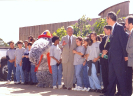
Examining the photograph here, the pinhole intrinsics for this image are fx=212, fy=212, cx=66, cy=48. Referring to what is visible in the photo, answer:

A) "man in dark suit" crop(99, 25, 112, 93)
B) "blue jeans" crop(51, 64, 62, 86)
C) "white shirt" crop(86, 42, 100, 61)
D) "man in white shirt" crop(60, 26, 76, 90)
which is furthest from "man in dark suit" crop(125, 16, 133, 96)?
"blue jeans" crop(51, 64, 62, 86)

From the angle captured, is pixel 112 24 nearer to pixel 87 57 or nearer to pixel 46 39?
pixel 87 57

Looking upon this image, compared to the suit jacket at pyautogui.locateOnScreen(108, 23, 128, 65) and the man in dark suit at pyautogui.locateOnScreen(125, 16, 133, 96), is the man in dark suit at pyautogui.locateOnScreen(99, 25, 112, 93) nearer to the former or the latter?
the suit jacket at pyautogui.locateOnScreen(108, 23, 128, 65)

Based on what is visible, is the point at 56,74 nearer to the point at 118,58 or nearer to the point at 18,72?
the point at 18,72

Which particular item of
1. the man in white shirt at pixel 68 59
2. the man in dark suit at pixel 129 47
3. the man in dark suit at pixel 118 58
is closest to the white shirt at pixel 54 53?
the man in white shirt at pixel 68 59

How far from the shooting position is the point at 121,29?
505 centimetres

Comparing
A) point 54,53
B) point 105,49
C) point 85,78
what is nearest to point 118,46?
point 105,49

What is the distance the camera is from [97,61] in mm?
6227

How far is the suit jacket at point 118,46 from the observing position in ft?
16.2

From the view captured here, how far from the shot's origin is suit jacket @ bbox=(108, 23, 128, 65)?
495 centimetres

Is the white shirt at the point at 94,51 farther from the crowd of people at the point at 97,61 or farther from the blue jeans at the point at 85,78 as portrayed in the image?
the blue jeans at the point at 85,78

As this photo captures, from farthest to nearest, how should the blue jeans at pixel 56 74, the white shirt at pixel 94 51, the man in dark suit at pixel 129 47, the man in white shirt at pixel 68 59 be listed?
the blue jeans at pixel 56 74 → the man in white shirt at pixel 68 59 → the white shirt at pixel 94 51 → the man in dark suit at pixel 129 47

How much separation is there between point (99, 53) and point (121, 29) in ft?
4.69

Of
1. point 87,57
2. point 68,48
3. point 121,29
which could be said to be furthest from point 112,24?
point 68,48

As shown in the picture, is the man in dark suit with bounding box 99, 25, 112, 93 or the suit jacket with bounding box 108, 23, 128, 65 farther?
the man in dark suit with bounding box 99, 25, 112, 93
